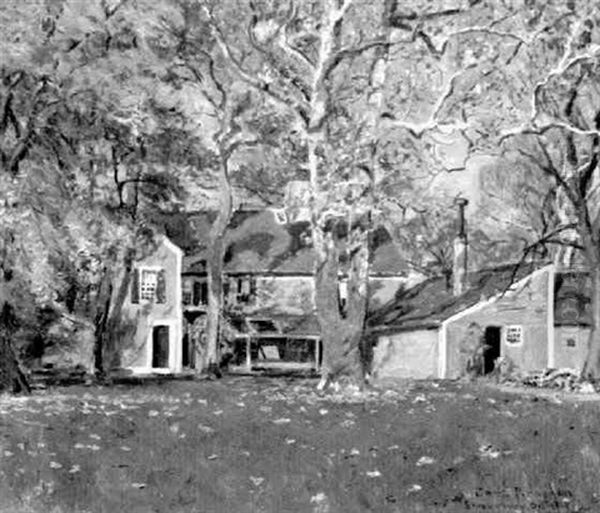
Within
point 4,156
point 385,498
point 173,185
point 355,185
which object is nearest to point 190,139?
point 173,185

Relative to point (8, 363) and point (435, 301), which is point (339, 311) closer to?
point (8, 363)

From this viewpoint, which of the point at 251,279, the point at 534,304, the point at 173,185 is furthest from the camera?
the point at 251,279

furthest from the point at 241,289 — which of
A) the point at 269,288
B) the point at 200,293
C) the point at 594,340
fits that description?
the point at 594,340

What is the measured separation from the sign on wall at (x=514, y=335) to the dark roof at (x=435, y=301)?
80.9 inches

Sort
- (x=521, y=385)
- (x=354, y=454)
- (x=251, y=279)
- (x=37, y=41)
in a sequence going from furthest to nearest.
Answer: (x=251, y=279) → (x=521, y=385) → (x=37, y=41) → (x=354, y=454)

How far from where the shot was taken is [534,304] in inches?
2480

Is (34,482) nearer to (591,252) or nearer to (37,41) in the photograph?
(37,41)

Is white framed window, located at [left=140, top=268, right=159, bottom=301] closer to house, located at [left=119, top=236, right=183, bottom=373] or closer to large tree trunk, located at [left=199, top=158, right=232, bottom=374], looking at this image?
house, located at [left=119, top=236, right=183, bottom=373]

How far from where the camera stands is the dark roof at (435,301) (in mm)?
62188

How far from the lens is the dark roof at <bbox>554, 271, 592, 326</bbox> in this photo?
6425cm

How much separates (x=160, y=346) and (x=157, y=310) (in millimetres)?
1933

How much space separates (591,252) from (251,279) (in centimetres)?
2661

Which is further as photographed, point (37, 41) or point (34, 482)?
point (37, 41)

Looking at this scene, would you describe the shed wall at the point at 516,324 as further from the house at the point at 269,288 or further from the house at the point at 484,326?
the house at the point at 269,288
